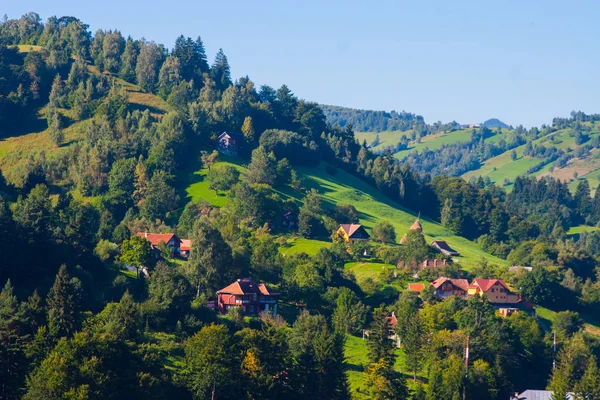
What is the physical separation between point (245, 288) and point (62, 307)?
25.0m

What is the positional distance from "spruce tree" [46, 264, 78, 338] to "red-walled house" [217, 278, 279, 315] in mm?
20866

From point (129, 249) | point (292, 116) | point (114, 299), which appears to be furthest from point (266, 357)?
point (292, 116)

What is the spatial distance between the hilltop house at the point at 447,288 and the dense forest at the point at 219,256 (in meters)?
3.08

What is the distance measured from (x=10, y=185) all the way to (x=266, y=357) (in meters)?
46.5

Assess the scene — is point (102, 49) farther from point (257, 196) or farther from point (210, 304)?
point (210, 304)

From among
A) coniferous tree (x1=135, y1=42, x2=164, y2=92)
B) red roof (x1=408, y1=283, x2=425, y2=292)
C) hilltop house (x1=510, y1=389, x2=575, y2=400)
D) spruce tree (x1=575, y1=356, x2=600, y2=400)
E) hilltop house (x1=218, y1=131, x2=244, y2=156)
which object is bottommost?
hilltop house (x1=510, y1=389, x2=575, y2=400)

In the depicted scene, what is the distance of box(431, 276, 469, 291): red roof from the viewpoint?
9843 centimetres

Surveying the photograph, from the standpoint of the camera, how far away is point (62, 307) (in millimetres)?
65438

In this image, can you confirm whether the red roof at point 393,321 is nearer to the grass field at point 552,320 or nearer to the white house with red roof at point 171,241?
the grass field at point 552,320

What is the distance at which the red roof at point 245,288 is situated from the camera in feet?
285

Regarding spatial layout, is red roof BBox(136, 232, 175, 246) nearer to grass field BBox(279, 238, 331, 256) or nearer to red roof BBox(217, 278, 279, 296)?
grass field BBox(279, 238, 331, 256)

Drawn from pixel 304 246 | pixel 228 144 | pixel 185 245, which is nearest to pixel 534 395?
pixel 304 246

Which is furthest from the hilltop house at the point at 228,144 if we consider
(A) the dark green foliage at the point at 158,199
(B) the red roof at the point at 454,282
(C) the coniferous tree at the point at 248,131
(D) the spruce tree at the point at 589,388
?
(D) the spruce tree at the point at 589,388

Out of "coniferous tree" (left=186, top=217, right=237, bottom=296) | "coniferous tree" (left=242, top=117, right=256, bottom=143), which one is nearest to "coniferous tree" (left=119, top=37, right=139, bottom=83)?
"coniferous tree" (left=242, top=117, right=256, bottom=143)
